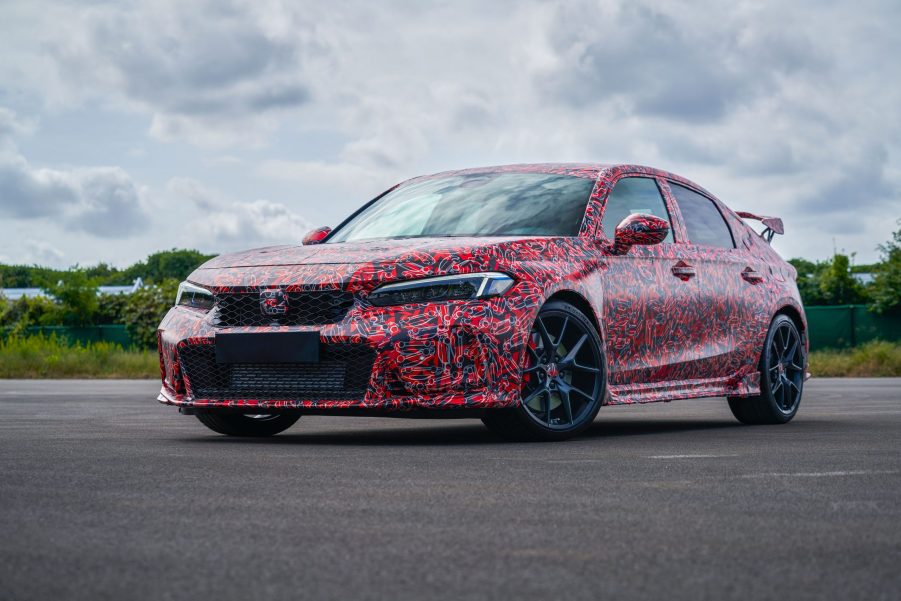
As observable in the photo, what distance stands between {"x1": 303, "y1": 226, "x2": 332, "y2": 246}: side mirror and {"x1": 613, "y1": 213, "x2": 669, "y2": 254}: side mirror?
76.2 inches

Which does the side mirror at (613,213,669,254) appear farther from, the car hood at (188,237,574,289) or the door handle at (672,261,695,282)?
the door handle at (672,261,695,282)

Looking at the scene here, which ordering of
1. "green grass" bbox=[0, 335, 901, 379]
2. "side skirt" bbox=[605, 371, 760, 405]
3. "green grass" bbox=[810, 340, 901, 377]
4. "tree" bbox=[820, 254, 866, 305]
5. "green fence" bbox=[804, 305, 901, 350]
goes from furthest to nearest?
"tree" bbox=[820, 254, 866, 305], "green fence" bbox=[804, 305, 901, 350], "green grass" bbox=[810, 340, 901, 377], "green grass" bbox=[0, 335, 901, 379], "side skirt" bbox=[605, 371, 760, 405]

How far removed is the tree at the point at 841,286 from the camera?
47438 millimetres

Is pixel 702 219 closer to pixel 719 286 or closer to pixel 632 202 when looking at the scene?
pixel 719 286

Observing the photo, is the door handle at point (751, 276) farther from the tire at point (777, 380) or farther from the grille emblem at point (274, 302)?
the grille emblem at point (274, 302)

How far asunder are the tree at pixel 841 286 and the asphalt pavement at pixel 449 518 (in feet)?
136

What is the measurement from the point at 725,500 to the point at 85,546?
2.13 metres

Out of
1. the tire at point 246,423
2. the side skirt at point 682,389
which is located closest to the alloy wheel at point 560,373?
the side skirt at point 682,389

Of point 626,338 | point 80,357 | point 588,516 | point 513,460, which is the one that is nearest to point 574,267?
point 626,338

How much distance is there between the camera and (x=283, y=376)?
700 centimetres

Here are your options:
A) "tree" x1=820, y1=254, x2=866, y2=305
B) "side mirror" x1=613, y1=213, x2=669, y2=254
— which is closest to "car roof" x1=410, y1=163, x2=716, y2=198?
"side mirror" x1=613, y1=213, x2=669, y2=254

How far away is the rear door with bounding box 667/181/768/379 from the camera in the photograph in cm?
866

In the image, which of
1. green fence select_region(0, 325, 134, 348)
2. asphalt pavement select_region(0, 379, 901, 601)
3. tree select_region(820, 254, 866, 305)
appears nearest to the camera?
asphalt pavement select_region(0, 379, 901, 601)

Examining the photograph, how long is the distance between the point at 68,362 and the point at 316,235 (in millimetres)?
18054
